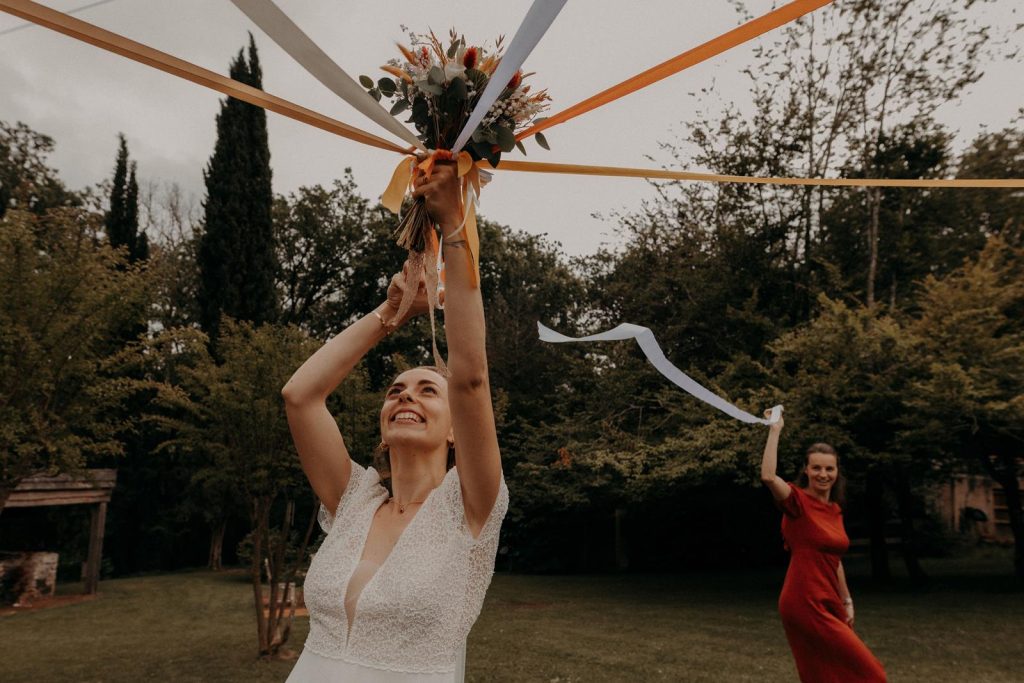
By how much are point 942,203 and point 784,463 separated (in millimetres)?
6900

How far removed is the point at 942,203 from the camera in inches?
624

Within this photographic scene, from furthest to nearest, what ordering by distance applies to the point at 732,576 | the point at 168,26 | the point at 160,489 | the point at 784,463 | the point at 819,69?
1. the point at 160,489
2. the point at 732,576
3. the point at 819,69
4. the point at 784,463
5. the point at 168,26

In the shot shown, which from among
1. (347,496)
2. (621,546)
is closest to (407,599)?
(347,496)

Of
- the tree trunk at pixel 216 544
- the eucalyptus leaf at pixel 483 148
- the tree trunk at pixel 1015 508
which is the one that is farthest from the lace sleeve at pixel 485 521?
the tree trunk at pixel 216 544

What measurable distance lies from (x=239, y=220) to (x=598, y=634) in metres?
15.6

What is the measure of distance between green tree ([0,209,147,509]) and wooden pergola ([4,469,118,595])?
474 centimetres

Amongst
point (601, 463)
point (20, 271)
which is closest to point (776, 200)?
point (601, 463)

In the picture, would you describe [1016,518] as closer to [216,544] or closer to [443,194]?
[443,194]

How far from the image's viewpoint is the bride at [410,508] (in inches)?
68.4

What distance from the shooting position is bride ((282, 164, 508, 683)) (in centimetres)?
174

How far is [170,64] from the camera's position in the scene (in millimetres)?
1742

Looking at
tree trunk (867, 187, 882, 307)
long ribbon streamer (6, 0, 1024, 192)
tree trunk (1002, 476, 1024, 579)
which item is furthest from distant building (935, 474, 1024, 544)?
long ribbon streamer (6, 0, 1024, 192)

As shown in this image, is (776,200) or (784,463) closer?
(784,463)

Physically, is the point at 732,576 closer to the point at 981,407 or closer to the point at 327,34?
the point at 981,407
